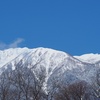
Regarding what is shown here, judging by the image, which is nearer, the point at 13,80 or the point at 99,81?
the point at 13,80

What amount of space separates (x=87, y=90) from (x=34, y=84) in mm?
23994

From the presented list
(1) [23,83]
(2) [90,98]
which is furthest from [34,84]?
(2) [90,98]

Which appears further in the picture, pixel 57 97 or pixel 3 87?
pixel 57 97

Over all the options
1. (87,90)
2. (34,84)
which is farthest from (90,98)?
(34,84)

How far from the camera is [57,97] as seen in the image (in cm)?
9281

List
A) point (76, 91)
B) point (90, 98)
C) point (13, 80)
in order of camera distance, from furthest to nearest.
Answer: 1. point (90, 98)
2. point (76, 91)
3. point (13, 80)

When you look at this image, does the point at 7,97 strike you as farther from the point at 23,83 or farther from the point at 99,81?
the point at 99,81

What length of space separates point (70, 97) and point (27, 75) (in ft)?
75.6

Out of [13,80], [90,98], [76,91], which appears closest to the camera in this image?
[13,80]

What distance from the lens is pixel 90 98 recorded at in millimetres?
96625

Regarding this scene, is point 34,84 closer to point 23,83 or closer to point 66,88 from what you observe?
point 23,83

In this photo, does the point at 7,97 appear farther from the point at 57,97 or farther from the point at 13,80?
the point at 57,97

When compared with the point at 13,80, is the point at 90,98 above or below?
above

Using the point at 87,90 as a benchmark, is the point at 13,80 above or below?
below
